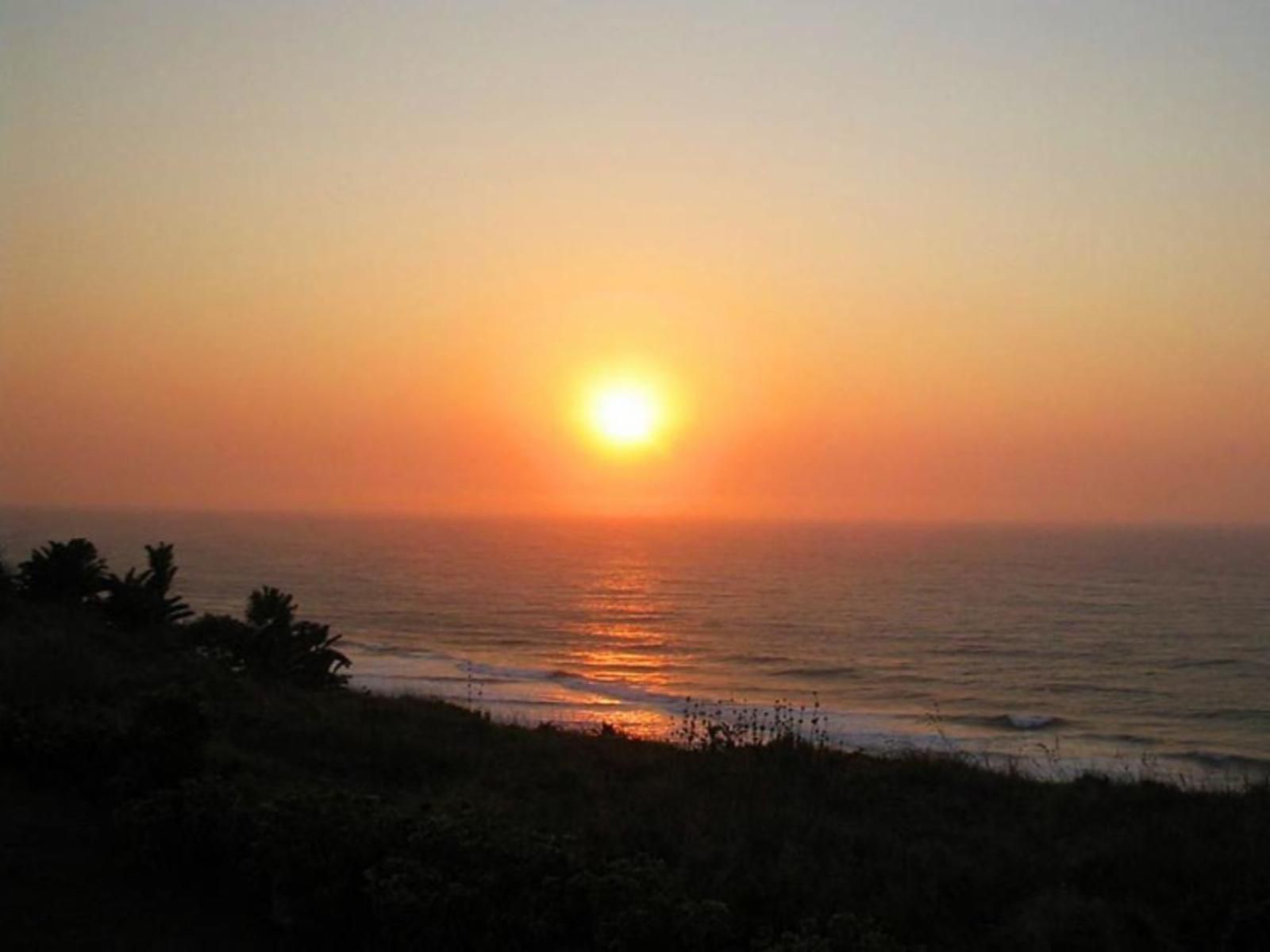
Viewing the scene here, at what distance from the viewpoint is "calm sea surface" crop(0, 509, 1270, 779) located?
134ft

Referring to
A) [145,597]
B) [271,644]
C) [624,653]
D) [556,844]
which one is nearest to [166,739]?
[556,844]

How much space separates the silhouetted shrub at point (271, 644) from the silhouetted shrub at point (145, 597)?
0.75 meters

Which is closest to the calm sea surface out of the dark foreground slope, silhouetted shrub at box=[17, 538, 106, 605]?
the dark foreground slope

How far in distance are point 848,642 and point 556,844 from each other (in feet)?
194

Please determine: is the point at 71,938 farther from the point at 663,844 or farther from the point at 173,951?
the point at 663,844

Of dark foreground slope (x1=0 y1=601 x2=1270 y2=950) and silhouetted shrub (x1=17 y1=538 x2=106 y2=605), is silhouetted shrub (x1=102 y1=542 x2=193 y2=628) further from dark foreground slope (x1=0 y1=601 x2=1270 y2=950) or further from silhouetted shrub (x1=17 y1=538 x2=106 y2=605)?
dark foreground slope (x1=0 y1=601 x2=1270 y2=950)

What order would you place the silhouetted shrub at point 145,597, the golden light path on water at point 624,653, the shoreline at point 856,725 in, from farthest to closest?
A: 1. the golden light path on water at point 624,653
2. the shoreline at point 856,725
3. the silhouetted shrub at point 145,597

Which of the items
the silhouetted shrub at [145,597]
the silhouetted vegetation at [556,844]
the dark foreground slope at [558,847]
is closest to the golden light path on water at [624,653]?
the silhouetted shrub at [145,597]

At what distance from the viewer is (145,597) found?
22422 mm

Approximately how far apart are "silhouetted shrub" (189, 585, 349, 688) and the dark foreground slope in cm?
842

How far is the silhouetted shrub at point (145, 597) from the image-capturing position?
22109mm

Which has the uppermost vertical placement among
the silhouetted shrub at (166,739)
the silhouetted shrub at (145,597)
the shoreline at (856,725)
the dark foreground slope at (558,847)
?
the silhouetted shrub at (145,597)

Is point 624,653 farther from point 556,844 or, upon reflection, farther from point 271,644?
point 556,844

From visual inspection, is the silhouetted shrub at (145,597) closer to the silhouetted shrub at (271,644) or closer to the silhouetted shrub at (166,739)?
the silhouetted shrub at (271,644)
